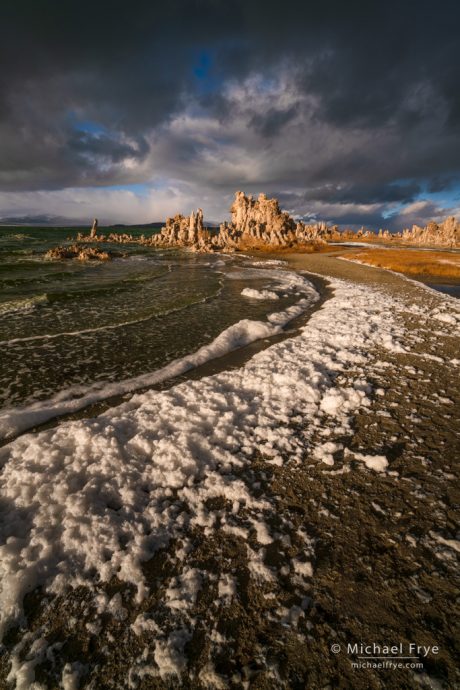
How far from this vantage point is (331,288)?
26.1m

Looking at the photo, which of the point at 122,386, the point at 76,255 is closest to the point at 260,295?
the point at 122,386

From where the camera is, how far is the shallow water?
10016mm

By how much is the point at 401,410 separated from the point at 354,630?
5.09 meters

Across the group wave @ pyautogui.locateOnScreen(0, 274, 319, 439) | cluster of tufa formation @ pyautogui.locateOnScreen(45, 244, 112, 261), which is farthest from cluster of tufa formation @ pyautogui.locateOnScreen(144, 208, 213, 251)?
wave @ pyautogui.locateOnScreen(0, 274, 319, 439)

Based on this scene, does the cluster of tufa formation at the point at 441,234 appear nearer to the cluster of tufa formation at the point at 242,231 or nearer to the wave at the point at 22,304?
the cluster of tufa formation at the point at 242,231

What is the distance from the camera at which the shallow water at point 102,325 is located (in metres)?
10.0

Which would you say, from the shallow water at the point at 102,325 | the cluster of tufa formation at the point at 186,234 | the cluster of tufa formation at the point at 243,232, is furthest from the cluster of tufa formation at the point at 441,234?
the shallow water at the point at 102,325

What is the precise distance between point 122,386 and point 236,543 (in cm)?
623

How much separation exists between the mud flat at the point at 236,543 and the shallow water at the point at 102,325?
3319 millimetres

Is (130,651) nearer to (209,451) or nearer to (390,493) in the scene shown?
(209,451)

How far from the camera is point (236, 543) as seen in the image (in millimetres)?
4387

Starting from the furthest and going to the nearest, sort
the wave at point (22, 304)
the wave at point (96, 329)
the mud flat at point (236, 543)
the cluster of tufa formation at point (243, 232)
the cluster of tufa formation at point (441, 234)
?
the cluster of tufa formation at point (441, 234) < the cluster of tufa formation at point (243, 232) < the wave at point (22, 304) < the wave at point (96, 329) < the mud flat at point (236, 543)

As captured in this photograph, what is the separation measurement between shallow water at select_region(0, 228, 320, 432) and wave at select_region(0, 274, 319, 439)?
0.24 metres

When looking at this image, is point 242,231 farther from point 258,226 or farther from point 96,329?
point 96,329
